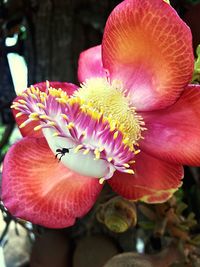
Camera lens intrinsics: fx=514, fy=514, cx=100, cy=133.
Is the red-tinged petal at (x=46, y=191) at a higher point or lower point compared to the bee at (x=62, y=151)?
lower

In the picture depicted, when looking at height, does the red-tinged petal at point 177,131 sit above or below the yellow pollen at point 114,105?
below

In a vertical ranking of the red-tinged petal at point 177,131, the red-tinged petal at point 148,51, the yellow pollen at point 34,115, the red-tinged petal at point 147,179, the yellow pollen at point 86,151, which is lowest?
the red-tinged petal at point 147,179

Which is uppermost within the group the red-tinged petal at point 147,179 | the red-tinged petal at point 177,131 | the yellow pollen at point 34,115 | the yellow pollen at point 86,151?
the yellow pollen at point 34,115

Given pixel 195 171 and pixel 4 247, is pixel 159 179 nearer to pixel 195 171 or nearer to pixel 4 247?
pixel 195 171

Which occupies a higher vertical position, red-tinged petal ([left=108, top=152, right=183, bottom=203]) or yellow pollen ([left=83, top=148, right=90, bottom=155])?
yellow pollen ([left=83, top=148, right=90, bottom=155])
